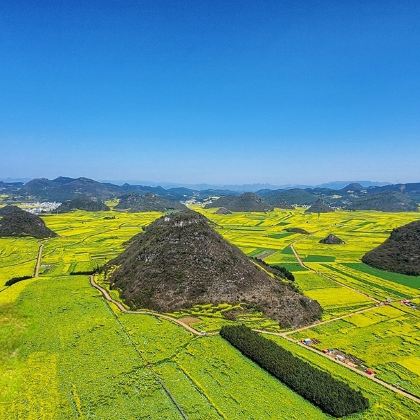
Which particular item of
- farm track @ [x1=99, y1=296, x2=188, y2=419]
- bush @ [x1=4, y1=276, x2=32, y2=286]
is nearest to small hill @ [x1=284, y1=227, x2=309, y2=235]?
bush @ [x1=4, y1=276, x2=32, y2=286]

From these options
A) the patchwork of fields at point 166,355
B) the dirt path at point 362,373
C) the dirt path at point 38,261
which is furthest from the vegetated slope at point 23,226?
the dirt path at point 362,373

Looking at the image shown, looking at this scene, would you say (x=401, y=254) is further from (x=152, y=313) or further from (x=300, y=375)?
(x=300, y=375)

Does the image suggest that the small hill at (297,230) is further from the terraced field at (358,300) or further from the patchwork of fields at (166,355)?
the patchwork of fields at (166,355)

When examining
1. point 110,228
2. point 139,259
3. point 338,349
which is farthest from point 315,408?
point 110,228

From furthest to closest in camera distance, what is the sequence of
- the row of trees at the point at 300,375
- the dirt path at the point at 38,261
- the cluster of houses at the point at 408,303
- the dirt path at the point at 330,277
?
the dirt path at the point at 38,261, the dirt path at the point at 330,277, the cluster of houses at the point at 408,303, the row of trees at the point at 300,375

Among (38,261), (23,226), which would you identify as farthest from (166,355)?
(23,226)

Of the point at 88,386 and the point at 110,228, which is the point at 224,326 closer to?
the point at 88,386

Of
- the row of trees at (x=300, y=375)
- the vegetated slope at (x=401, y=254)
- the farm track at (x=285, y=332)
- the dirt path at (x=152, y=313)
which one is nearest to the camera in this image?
the row of trees at (x=300, y=375)
